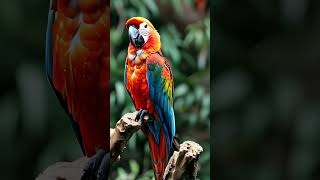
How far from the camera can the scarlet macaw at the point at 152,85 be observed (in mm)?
4047

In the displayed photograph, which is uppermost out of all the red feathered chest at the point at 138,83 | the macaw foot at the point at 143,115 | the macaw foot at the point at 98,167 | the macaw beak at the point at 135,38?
the macaw beak at the point at 135,38

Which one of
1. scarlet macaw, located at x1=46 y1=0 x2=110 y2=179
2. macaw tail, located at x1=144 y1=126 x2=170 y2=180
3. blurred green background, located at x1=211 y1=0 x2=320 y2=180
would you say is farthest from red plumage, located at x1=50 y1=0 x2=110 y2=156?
blurred green background, located at x1=211 y1=0 x2=320 y2=180

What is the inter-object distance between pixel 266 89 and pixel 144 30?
2.88ft

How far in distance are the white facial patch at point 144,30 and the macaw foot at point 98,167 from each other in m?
0.74

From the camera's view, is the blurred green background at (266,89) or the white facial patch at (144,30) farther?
the blurred green background at (266,89)

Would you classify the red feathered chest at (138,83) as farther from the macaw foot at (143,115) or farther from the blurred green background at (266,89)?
the blurred green background at (266,89)

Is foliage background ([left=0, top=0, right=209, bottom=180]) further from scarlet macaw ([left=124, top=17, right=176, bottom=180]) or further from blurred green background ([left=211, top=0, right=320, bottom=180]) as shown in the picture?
blurred green background ([left=211, top=0, right=320, bottom=180])

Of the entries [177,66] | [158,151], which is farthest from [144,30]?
[158,151]

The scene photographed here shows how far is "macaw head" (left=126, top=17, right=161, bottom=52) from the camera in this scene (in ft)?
13.3

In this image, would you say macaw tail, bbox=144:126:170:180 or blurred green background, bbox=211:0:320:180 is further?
blurred green background, bbox=211:0:320:180

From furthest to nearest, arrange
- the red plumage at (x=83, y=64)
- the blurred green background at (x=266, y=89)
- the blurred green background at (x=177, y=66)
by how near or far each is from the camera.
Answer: the blurred green background at (x=266, y=89)
the red plumage at (x=83, y=64)
the blurred green background at (x=177, y=66)

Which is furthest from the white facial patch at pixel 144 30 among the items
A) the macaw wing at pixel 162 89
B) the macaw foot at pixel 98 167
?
the macaw foot at pixel 98 167

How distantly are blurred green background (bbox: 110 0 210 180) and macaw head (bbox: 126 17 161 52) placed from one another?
30 mm

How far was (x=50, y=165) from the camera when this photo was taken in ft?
14.0
